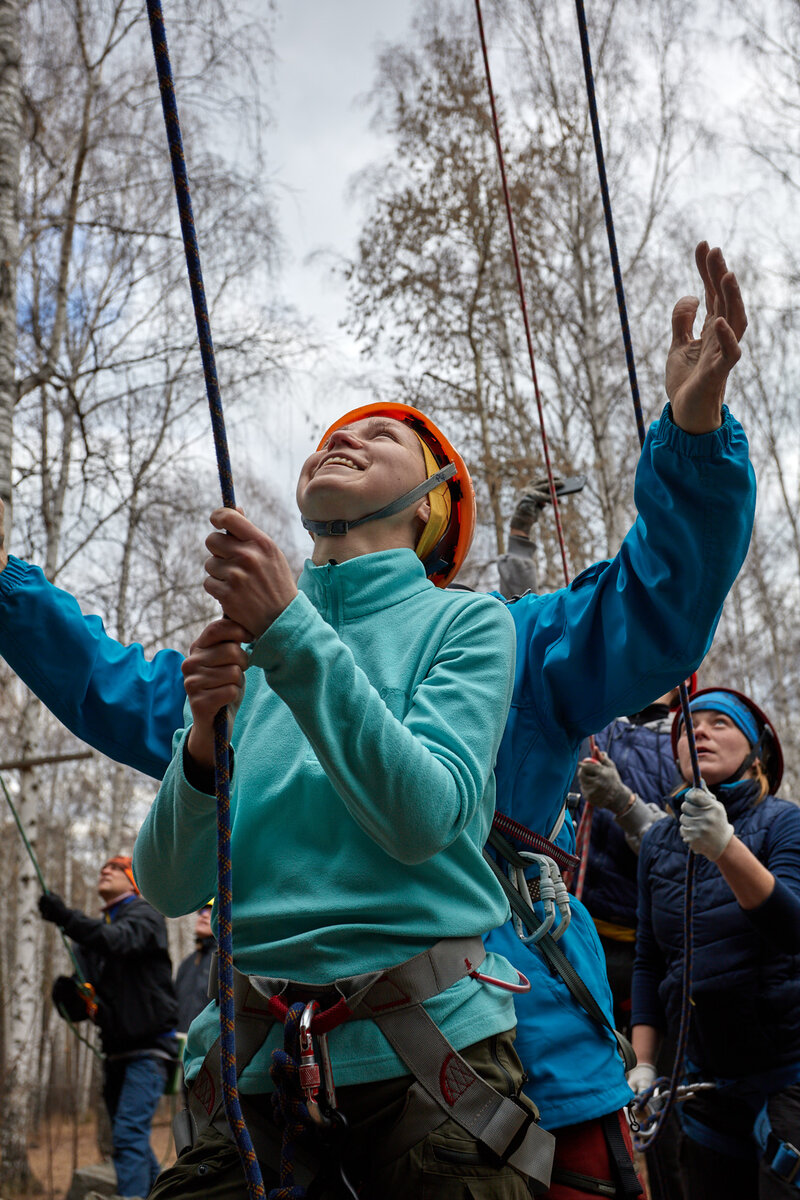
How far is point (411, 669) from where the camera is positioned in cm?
158

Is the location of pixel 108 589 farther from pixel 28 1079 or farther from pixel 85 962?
pixel 85 962

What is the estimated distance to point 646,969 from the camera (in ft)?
12.0

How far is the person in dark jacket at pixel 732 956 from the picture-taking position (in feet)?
9.90

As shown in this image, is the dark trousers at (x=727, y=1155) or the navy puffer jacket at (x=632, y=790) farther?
the navy puffer jacket at (x=632, y=790)

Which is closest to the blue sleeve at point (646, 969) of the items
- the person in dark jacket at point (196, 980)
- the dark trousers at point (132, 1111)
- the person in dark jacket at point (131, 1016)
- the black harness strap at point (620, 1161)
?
the black harness strap at point (620, 1161)

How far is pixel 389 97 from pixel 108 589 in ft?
26.3

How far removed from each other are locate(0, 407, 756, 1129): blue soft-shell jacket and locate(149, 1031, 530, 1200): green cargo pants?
248 mm

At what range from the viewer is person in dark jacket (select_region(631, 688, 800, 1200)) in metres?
3.02

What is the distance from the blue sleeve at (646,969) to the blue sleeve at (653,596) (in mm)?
2021

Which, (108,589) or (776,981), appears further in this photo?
(108,589)

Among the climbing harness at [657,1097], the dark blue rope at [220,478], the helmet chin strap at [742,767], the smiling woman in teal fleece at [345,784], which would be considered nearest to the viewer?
the dark blue rope at [220,478]

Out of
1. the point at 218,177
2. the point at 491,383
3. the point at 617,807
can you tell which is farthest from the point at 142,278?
the point at 617,807

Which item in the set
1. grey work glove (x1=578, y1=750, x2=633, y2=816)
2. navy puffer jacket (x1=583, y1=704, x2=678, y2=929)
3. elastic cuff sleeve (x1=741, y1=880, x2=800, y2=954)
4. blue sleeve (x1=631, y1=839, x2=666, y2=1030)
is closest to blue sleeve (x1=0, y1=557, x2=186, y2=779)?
elastic cuff sleeve (x1=741, y1=880, x2=800, y2=954)

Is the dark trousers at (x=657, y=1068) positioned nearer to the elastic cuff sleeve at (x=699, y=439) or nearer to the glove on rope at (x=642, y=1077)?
the glove on rope at (x=642, y=1077)
